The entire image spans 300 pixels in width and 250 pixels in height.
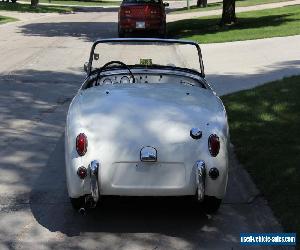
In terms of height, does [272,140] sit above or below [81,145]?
below

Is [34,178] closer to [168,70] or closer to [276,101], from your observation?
[168,70]

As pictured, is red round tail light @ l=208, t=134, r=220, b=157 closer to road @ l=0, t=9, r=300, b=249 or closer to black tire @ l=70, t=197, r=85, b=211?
road @ l=0, t=9, r=300, b=249

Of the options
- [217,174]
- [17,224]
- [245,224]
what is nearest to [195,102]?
[217,174]

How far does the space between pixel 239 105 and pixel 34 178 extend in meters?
4.09

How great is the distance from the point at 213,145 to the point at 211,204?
58 centimetres

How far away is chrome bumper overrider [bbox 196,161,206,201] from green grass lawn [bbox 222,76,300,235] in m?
0.77

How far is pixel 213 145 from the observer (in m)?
4.82

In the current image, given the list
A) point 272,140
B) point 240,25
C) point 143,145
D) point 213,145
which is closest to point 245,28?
point 240,25

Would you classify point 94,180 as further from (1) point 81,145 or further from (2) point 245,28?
(2) point 245,28

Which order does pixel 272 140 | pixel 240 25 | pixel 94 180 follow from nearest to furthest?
pixel 94 180 < pixel 272 140 < pixel 240 25

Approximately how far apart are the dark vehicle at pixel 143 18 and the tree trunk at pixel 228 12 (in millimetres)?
2628

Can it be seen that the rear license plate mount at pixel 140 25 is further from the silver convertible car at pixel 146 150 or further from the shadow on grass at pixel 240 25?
the silver convertible car at pixel 146 150

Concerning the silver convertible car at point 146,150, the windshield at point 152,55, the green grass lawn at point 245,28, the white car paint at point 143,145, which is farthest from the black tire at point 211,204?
the green grass lawn at point 245,28

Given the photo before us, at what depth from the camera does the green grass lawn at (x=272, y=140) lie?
548cm
